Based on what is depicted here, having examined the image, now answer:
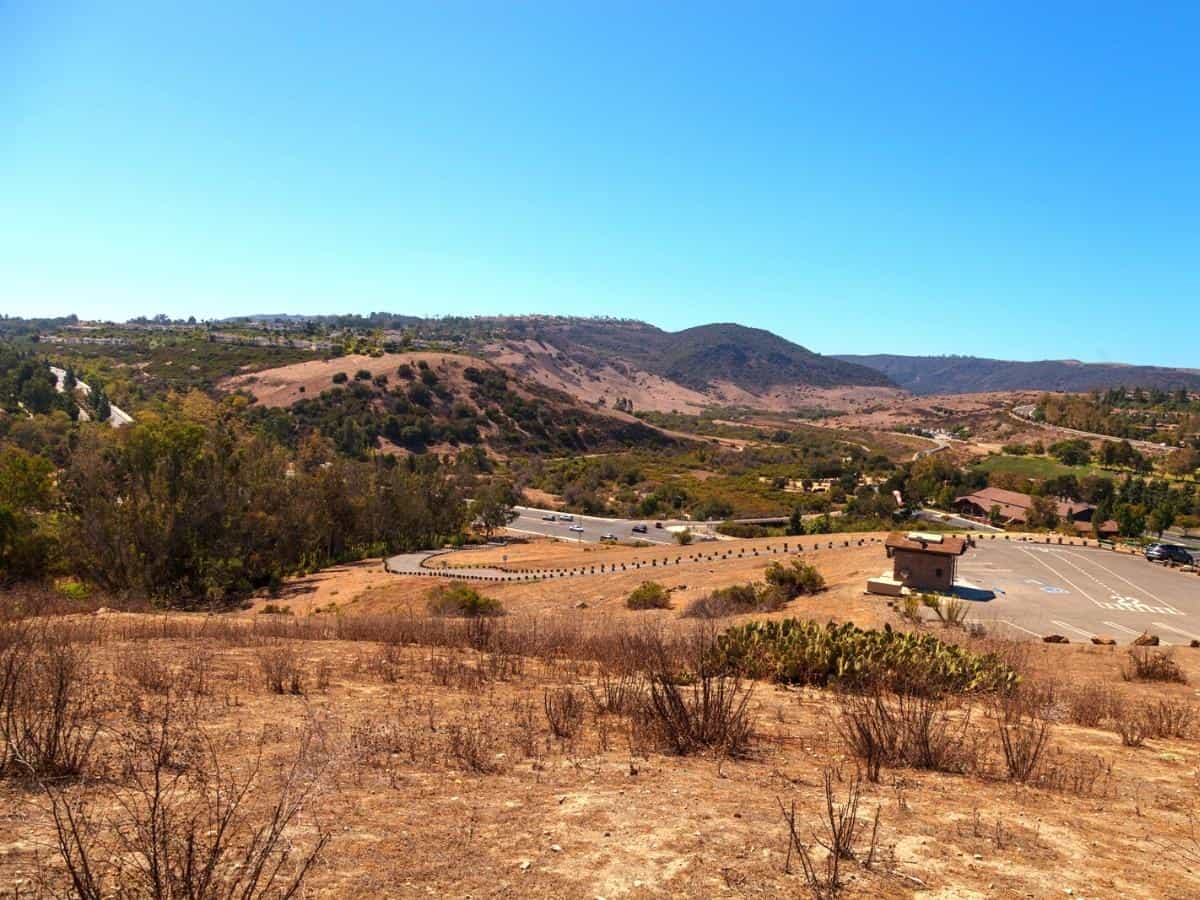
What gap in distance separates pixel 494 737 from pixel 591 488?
8627 cm

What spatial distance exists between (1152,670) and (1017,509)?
69.5 m

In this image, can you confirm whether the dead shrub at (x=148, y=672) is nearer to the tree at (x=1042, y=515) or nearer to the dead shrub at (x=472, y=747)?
the dead shrub at (x=472, y=747)

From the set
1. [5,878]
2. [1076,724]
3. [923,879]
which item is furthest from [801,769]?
[5,878]

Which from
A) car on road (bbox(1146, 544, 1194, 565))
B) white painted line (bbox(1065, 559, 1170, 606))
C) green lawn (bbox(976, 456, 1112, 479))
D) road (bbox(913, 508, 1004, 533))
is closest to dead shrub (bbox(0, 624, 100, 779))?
white painted line (bbox(1065, 559, 1170, 606))

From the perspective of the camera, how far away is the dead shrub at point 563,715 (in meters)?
7.78

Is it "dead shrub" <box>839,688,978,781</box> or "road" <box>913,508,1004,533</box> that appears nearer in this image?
"dead shrub" <box>839,688,978,781</box>

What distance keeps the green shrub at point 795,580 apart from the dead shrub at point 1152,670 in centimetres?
1469

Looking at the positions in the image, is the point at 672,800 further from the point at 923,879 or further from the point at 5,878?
the point at 5,878

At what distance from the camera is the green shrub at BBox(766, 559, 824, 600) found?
30.3 meters

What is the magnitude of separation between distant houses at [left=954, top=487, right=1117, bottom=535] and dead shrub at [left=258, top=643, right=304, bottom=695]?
2823 inches

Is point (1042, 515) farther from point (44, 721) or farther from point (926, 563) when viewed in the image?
point (44, 721)

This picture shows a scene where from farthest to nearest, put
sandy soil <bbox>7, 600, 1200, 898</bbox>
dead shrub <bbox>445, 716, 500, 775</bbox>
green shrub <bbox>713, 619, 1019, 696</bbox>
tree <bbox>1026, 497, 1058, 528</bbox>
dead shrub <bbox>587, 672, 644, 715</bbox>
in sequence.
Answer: tree <bbox>1026, 497, 1058, 528</bbox> → green shrub <bbox>713, 619, 1019, 696</bbox> → dead shrub <bbox>587, 672, 644, 715</bbox> → dead shrub <bbox>445, 716, 500, 775</bbox> → sandy soil <bbox>7, 600, 1200, 898</bbox>

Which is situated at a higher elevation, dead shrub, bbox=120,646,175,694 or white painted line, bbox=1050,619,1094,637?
dead shrub, bbox=120,646,175,694

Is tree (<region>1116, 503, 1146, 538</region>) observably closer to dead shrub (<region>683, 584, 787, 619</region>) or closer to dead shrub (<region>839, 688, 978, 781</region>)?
dead shrub (<region>683, 584, 787, 619</region>)
